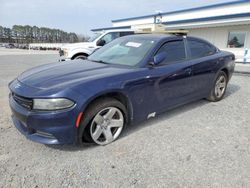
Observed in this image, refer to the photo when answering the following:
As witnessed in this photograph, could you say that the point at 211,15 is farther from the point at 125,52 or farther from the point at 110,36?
the point at 125,52

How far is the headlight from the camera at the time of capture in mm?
2477

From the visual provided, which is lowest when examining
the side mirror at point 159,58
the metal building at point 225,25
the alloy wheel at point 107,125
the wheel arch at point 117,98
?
the alloy wheel at point 107,125

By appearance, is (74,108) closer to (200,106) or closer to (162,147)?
(162,147)

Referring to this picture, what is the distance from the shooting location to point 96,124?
291 cm

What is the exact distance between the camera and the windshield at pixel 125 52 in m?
3.47

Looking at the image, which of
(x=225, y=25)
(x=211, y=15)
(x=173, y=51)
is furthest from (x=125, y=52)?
(x=211, y=15)

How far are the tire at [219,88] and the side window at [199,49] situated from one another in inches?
23.8

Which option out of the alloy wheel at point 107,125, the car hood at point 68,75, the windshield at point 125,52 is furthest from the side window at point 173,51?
the alloy wheel at point 107,125

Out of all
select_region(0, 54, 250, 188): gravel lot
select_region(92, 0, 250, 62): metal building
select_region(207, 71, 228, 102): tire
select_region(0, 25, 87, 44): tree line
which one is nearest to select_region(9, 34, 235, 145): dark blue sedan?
select_region(0, 54, 250, 188): gravel lot

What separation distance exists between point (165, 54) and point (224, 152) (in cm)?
173

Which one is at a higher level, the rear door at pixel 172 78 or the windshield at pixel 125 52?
the windshield at pixel 125 52

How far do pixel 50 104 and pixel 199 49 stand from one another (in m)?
3.33

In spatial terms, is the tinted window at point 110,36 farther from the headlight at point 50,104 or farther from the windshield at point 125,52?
the headlight at point 50,104

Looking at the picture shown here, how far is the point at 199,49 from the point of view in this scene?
4449 mm
